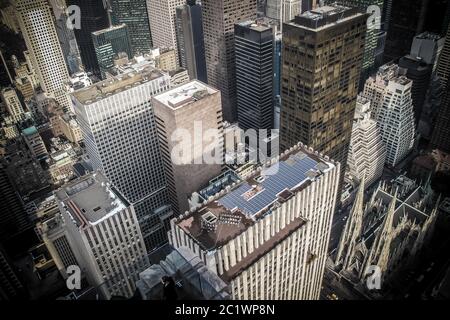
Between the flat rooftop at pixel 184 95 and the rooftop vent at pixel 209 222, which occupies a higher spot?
the rooftop vent at pixel 209 222

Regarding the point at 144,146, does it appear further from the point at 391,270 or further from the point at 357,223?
the point at 391,270

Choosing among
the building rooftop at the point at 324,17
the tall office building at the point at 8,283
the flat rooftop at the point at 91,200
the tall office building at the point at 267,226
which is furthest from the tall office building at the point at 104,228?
the building rooftop at the point at 324,17

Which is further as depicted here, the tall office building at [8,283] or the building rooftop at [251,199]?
the tall office building at [8,283]

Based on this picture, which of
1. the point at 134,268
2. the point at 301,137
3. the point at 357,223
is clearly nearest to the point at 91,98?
the point at 134,268

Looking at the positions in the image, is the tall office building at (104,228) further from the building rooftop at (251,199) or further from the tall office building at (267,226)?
the building rooftop at (251,199)

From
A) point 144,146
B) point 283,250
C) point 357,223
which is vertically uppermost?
point 283,250

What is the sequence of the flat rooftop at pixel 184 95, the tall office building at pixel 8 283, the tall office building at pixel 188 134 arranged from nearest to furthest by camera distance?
the flat rooftop at pixel 184 95
the tall office building at pixel 188 134
the tall office building at pixel 8 283

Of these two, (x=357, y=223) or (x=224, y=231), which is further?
(x=357, y=223)

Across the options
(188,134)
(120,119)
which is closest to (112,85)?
(120,119)
